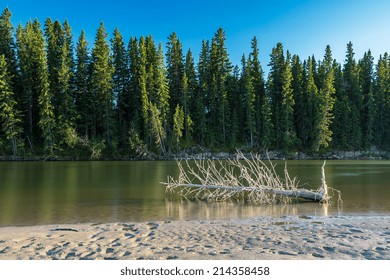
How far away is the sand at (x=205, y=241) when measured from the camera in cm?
511

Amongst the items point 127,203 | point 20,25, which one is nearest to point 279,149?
point 127,203

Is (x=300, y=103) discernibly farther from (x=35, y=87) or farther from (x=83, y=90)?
(x=35, y=87)

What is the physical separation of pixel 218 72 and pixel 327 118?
22.7m

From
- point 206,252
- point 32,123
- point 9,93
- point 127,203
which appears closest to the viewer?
point 206,252

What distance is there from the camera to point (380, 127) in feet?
218

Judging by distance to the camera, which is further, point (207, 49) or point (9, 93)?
point (207, 49)

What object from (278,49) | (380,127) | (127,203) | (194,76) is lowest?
(127,203)

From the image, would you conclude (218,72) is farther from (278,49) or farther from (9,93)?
(9,93)

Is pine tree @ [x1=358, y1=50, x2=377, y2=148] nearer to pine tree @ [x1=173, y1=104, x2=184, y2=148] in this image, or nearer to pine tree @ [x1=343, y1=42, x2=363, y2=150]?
pine tree @ [x1=343, y1=42, x2=363, y2=150]

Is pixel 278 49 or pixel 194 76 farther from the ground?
pixel 278 49

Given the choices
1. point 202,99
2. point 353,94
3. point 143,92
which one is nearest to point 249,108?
point 202,99

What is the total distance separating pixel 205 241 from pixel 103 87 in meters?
52.6

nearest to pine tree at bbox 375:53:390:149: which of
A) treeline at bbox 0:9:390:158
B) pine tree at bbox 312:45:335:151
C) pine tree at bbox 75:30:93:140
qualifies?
treeline at bbox 0:9:390:158
